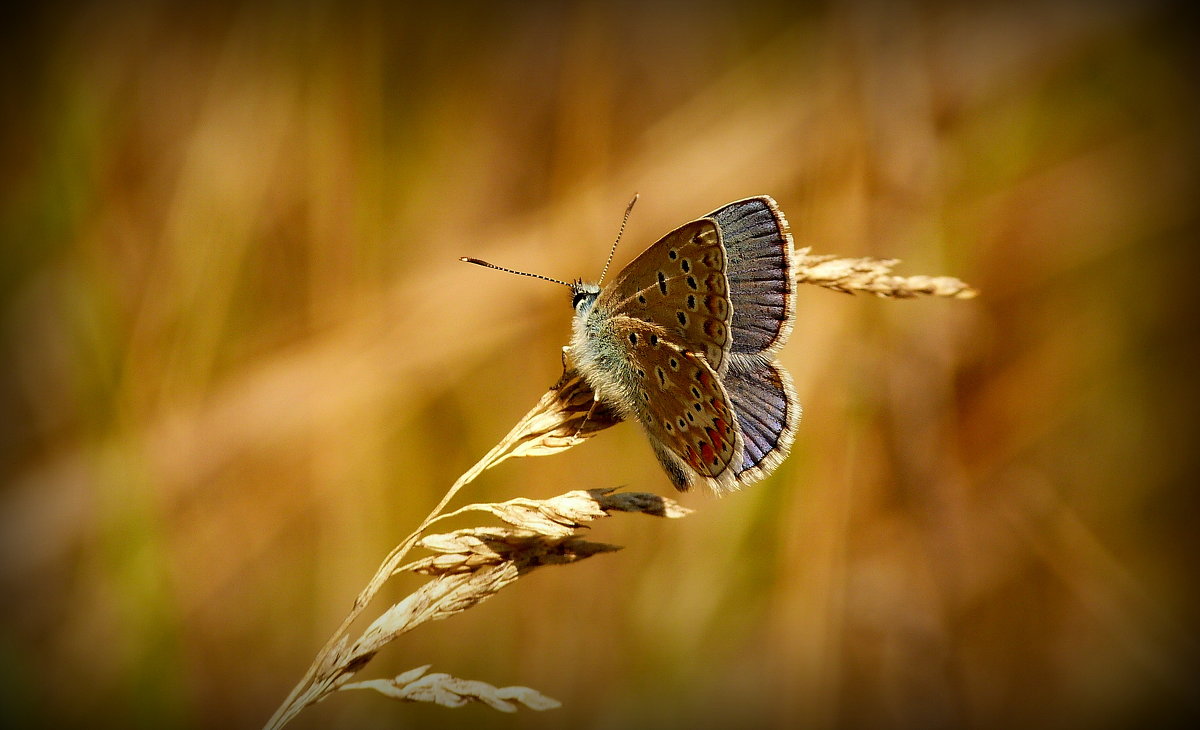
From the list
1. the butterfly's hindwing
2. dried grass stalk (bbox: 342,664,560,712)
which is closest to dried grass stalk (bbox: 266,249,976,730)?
dried grass stalk (bbox: 342,664,560,712)

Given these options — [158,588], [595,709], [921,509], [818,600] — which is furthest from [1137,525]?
[158,588]

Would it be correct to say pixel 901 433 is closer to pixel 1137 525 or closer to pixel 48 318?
pixel 1137 525

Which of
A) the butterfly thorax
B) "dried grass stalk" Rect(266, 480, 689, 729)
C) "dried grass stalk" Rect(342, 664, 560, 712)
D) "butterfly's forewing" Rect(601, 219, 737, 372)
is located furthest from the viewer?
the butterfly thorax

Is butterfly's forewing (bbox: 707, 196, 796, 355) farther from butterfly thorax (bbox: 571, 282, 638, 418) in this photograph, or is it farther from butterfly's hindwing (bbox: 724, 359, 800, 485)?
butterfly thorax (bbox: 571, 282, 638, 418)

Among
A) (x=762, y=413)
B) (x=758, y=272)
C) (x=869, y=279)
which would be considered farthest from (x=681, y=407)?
(x=869, y=279)

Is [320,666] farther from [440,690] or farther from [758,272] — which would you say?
[758,272]

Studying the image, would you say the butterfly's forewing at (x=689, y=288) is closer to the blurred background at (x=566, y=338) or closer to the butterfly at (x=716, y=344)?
the butterfly at (x=716, y=344)

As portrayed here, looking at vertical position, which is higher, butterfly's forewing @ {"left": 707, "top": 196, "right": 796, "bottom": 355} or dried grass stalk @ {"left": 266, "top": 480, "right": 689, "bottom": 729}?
butterfly's forewing @ {"left": 707, "top": 196, "right": 796, "bottom": 355}
